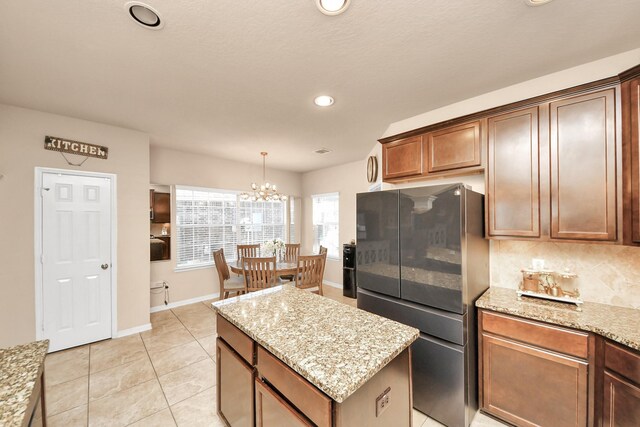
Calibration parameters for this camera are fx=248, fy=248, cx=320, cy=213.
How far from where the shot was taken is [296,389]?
3.62 ft

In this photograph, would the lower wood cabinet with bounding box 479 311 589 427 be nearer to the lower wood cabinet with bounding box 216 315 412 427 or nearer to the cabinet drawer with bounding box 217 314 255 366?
the lower wood cabinet with bounding box 216 315 412 427

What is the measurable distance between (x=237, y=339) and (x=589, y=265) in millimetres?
2648

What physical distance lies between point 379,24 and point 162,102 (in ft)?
7.15

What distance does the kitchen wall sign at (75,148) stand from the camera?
2744 mm

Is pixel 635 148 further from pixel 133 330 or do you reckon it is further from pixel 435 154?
pixel 133 330

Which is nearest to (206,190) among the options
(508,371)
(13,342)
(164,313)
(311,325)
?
(164,313)

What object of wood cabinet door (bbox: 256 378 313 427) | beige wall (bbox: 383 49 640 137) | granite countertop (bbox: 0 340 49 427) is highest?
beige wall (bbox: 383 49 640 137)

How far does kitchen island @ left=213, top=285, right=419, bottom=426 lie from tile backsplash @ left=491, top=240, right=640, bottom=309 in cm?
147

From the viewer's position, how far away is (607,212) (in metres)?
1.61

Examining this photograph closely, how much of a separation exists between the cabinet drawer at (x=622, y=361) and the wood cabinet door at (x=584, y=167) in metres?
0.66

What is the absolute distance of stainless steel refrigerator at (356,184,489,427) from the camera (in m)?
1.76

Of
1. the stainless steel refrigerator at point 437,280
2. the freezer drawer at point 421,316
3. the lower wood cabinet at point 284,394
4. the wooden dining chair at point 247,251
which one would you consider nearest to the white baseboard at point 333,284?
the wooden dining chair at point 247,251

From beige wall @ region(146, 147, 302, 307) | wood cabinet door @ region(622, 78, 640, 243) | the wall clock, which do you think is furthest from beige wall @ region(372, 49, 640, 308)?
beige wall @ region(146, 147, 302, 307)

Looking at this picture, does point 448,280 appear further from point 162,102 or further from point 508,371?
point 162,102
